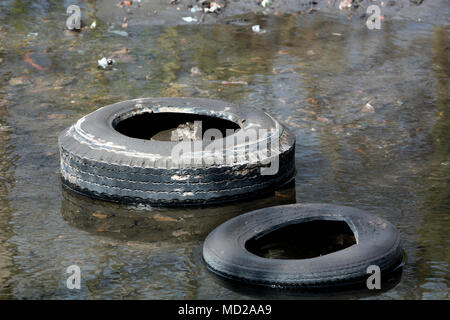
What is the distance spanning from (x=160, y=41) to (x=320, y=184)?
14.5 feet

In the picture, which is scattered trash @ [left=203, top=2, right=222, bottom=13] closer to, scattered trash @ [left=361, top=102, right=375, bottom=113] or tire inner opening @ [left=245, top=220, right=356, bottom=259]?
scattered trash @ [left=361, top=102, right=375, bottom=113]

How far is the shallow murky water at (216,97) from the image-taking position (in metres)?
4.63

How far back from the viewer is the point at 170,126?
21.1ft

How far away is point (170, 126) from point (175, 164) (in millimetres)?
1244

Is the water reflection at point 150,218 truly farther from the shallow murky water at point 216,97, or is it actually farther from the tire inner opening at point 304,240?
the tire inner opening at point 304,240

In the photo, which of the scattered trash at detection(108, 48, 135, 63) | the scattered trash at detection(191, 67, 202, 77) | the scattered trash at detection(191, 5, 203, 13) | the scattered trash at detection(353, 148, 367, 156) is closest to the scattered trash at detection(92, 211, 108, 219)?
the scattered trash at detection(353, 148, 367, 156)

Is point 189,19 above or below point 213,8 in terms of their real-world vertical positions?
below

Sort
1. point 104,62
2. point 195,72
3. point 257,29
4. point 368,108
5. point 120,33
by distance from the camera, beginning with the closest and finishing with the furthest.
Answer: point 368,108 < point 195,72 < point 104,62 < point 120,33 < point 257,29

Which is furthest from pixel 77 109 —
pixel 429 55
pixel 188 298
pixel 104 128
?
pixel 429 55

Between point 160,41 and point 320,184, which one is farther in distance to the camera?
point 160,41

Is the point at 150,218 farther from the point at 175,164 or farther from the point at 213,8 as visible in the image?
the point at 213,8

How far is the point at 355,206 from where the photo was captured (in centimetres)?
543

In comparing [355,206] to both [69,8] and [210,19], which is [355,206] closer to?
[210,19]

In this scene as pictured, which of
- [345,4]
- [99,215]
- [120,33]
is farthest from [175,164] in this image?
[345,4]
